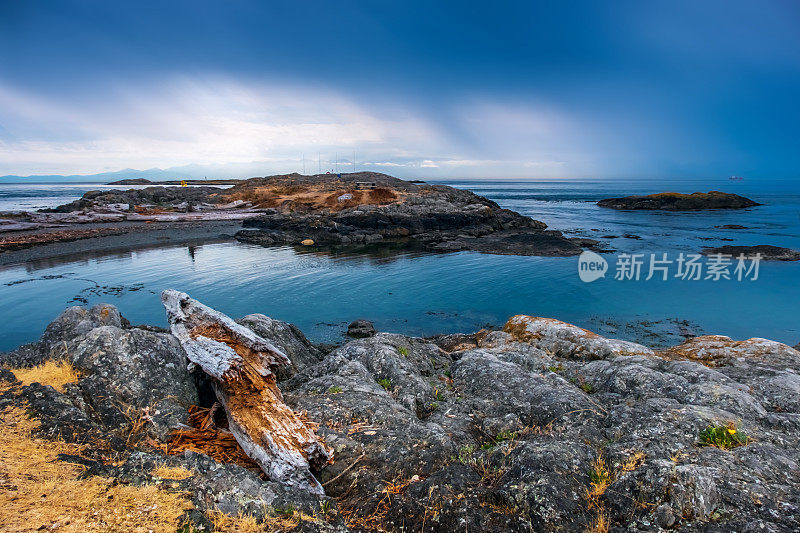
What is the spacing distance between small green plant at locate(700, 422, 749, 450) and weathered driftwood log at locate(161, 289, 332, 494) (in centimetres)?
583

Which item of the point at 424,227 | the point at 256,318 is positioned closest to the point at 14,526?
the point at 256,318

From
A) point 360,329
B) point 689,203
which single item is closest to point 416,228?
point 360,329

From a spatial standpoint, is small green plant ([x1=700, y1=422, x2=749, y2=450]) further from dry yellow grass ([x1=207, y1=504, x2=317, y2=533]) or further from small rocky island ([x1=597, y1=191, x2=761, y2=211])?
small rocky island ([x1=597, y1=191, x2=761, y2=211])

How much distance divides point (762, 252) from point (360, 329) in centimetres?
4017

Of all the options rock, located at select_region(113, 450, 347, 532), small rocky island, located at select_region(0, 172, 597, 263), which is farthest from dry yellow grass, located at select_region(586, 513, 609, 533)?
small rocky island, located at select_region(0, 172, 597, 263)

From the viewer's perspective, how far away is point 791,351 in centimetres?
1102

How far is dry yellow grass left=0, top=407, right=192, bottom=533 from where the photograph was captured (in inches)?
149

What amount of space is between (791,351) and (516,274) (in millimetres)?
19271

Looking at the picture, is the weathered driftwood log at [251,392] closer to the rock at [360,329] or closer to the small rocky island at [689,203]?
the rock at [360,329]

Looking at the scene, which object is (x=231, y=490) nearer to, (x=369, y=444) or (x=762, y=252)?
(x=369, y=444)

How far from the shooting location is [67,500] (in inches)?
159

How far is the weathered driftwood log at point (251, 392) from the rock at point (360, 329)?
1144 cm

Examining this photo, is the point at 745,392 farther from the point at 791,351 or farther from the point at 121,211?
the point at 121,211

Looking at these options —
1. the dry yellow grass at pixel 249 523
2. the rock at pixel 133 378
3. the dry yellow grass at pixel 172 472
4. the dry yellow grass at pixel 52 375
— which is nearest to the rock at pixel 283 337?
Answer: the rock at pixel 133 378
